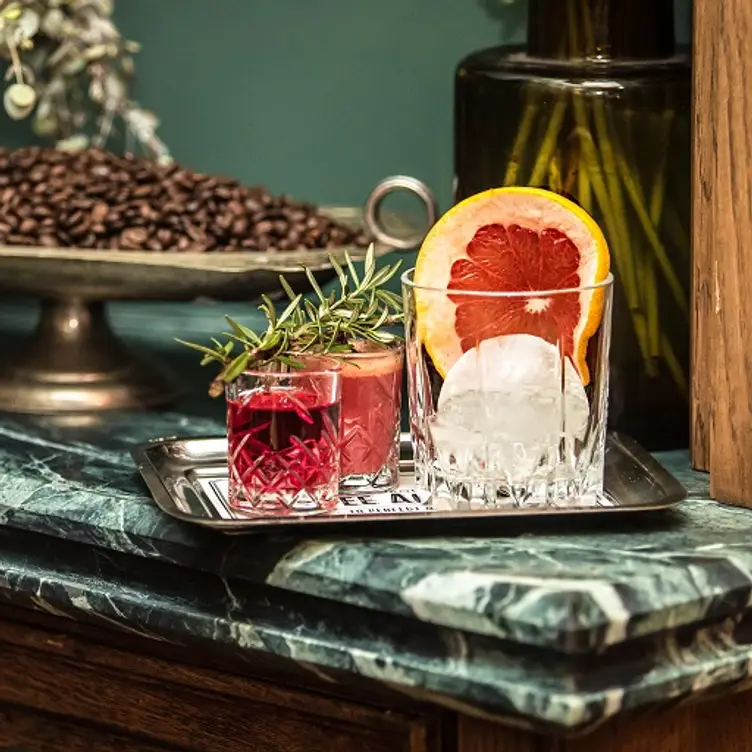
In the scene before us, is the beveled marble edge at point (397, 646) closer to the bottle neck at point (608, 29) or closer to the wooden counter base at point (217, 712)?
the wooden counter base at point (217, 712)

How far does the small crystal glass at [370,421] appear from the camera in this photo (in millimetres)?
940

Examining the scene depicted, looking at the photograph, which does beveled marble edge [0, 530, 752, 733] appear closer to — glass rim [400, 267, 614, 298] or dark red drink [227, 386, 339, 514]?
dark red drink [227, 386, 339, 514]

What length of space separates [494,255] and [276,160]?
589mm

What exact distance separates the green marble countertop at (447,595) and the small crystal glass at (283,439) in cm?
3

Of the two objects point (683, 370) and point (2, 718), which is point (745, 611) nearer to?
point (683, 370)

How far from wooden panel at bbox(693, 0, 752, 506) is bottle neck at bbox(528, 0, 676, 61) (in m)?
0.12

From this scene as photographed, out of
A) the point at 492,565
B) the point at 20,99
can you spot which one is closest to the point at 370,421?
the point at 492,565

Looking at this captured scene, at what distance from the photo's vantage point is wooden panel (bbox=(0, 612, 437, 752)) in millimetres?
869

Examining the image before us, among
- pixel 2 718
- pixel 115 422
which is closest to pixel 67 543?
pixel 2 718

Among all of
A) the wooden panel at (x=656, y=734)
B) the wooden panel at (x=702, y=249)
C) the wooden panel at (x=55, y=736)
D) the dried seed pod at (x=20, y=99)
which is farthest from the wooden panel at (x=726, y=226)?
the dried seed pod at (x=20, y=99)

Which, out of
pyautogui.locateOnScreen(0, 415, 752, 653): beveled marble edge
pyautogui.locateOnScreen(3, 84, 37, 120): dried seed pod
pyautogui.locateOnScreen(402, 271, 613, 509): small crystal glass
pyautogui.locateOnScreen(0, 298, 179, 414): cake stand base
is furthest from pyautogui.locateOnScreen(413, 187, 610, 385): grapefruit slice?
pyautogui.locateOnScreen(3, 84, 37, 120): dried seed pod

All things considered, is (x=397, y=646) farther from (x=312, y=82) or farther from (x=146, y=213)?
(x=312, y=82)

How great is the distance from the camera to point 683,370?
1099 millimetres

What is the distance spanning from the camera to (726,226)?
3.02 feet
